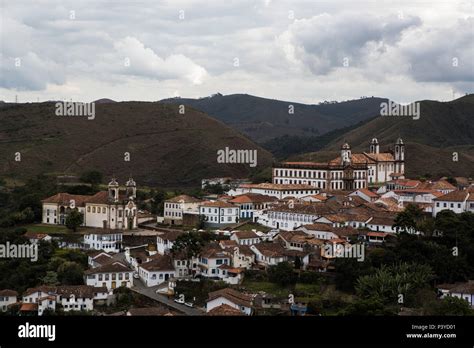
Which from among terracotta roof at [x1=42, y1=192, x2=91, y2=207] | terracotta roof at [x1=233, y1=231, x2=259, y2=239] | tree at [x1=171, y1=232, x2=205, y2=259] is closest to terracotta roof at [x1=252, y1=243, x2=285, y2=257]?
terracotta roof at [x1=233, y1=231, x2=259, y2=239]

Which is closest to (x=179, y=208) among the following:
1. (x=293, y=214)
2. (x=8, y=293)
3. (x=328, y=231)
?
(x=293, y=214)

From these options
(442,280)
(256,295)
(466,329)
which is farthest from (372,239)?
(466,329)

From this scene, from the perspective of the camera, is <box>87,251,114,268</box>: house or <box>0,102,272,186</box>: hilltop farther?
<box>0,102,272,186</box>: hilltop

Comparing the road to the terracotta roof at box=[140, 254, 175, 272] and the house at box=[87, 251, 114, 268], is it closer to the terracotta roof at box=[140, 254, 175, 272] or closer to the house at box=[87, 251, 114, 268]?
the terracotta roof at box=[140, 254, 175, 272]

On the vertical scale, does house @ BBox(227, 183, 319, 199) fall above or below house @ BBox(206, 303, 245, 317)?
above

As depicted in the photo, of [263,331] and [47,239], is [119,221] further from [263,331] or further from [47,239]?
[263,331]

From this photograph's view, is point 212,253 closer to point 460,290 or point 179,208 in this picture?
point 179,208

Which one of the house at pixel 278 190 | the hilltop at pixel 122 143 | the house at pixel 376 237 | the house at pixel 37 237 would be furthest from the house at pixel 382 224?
the hilltop at pixel 122 143
